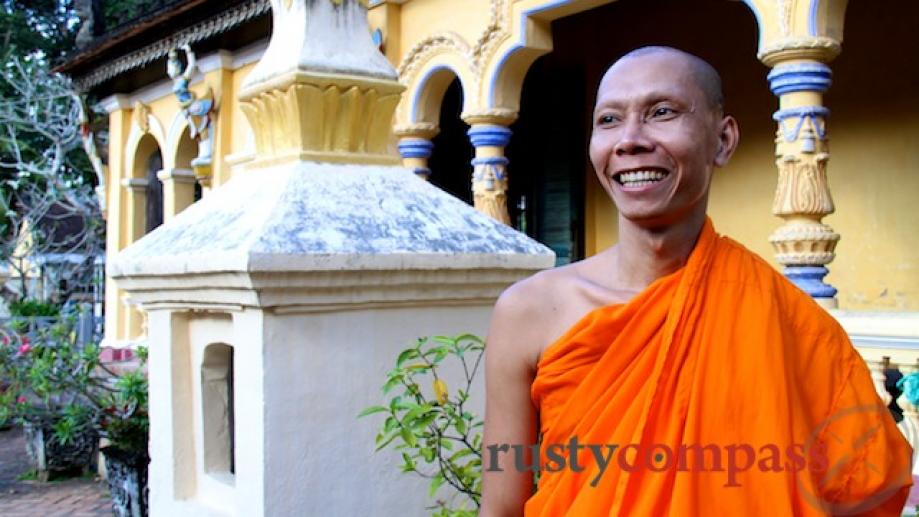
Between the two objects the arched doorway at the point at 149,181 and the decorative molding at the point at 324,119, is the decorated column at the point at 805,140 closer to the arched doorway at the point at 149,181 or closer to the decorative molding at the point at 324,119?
the decorative molding at the point at 324,119

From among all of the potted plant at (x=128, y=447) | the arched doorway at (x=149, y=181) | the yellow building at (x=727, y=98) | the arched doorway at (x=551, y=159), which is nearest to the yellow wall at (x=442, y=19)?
the yellow building at (x=727, y=98)

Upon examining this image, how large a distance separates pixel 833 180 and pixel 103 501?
616cm

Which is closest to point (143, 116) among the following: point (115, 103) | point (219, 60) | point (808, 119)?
point (115, 103)

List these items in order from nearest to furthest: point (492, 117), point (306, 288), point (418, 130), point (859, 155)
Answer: point (306, 288), point (859, 155), point (492, 117), point (418, 130)

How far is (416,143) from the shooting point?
855cm

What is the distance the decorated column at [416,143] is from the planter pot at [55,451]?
351 centimetres

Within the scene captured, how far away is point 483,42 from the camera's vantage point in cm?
782

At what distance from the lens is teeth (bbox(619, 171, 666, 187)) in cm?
150

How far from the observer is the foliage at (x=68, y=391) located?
5.14 m

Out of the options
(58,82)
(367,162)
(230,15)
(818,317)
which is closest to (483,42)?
(230,15)

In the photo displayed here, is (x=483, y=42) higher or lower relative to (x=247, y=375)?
higher

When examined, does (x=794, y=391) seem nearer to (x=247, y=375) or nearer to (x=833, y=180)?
(x=247, y=375)

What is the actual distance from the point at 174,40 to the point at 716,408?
1047 cm

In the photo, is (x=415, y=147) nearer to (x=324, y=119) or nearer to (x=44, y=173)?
(x=324, y=119)
